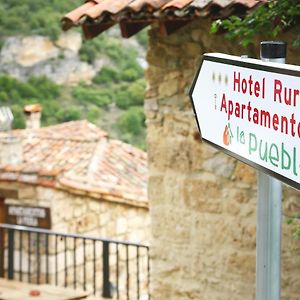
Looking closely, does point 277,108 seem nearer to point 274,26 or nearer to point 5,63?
point 274,26

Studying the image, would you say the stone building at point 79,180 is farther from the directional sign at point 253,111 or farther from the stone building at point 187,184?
the directional sign at point 253,111

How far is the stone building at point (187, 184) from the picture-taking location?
16.2ft

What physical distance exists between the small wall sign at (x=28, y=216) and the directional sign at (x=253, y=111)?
361 inches

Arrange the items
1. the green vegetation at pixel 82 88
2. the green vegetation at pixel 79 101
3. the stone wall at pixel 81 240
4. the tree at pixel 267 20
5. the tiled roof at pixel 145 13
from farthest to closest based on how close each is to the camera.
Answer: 1. the green vegetation at pixel 82 88
2. the green vegetation at pixel 79 101
3. the stone wall at pixel 81 240
4. the tiled roof at pixel 145 13
5. the tree at pixel 267 20

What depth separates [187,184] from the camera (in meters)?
5.42

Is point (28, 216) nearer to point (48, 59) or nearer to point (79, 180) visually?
point (79, 180)

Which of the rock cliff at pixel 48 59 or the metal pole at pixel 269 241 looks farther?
the rock cliff at pixel 48 59

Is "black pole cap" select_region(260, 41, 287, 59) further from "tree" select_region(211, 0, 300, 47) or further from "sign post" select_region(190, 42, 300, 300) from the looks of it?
"tree" select_region(211, 0, 300, 47)

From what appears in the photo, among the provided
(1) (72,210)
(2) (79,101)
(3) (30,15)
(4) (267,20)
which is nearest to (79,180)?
(1) (72,210)

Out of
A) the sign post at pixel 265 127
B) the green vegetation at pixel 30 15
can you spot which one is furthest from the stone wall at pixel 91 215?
the green vegetation at pixel 30 15

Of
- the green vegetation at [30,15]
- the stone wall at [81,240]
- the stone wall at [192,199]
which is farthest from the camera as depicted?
the green vegetation at [30,15]

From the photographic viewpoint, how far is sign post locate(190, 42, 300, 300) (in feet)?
6.70

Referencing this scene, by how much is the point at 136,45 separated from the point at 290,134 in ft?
Answer: 102

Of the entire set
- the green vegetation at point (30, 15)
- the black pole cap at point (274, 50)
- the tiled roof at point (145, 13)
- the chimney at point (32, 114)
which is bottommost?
the black pole cap at point (274, 50)
